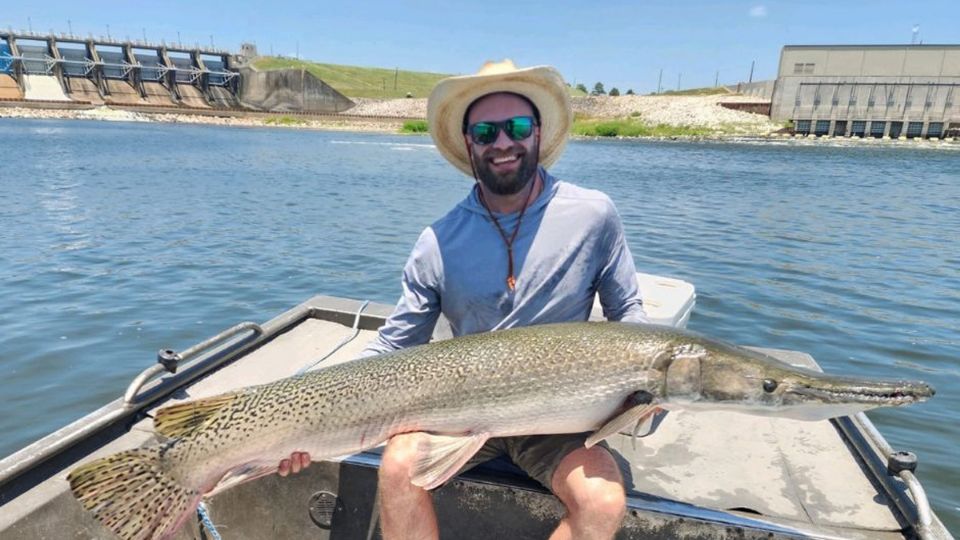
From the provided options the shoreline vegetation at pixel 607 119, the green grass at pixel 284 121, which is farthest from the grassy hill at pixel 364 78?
the green grass at pixel 284 121

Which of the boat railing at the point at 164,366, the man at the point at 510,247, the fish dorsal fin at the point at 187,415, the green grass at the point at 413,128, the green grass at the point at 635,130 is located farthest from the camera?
the green grass at the point at 413,128

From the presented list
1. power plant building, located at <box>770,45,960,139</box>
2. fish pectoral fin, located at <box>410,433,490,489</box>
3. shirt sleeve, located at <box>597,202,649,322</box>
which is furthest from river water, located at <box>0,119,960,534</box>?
power plant building, located at <box>770,45,960,139</box>

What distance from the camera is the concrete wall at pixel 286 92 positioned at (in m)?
106

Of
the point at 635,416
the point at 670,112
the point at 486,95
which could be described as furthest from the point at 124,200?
the point at 670,112

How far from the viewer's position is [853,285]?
1238 cm

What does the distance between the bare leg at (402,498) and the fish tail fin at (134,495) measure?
0.81 m

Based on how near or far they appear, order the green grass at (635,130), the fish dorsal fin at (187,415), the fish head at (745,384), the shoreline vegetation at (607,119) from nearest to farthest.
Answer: the fish head at (745,384)
the fish dorsal fin at (187,415)
the shoreline vegetation at (607,119)
the green grass at (635,130)

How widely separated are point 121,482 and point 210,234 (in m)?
14.6

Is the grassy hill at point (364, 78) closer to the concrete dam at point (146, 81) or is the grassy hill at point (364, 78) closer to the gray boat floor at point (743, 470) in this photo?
the concrete dam at point (146, 81)

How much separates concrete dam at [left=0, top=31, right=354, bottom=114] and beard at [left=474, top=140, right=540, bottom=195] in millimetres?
A: 104569

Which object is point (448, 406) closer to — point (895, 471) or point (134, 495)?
point (134, 495)

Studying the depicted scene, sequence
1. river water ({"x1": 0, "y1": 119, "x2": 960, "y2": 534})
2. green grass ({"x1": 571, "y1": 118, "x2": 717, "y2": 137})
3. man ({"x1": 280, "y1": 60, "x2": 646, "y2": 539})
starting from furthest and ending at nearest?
green grass ({"x1": 571, "y1": 118, "x2": 717, "y2": 137}) < river water ({"x1": 0, "y1": 119, "x2": 960, "y2": 534}) < man ({"x1": 280, "y1": 60, "x2": 646, "y2": 539})

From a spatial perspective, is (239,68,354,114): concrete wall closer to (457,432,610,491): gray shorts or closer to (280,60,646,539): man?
(280,60,646,539): man

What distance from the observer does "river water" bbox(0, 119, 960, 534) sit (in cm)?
799
